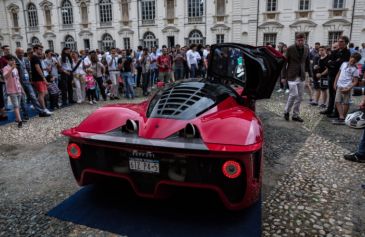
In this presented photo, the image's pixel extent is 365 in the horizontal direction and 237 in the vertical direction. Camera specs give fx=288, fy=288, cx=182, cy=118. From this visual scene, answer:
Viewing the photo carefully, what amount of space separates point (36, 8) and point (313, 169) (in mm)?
43084

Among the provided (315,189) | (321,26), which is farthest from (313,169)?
(321,26)

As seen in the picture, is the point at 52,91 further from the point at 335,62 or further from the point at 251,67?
the point at 335,62

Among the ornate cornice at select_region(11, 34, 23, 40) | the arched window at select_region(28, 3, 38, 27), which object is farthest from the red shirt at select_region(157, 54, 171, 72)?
the ornate cornice at select_region(11, 34, 23, 40)

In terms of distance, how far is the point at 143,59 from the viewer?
1110 cm

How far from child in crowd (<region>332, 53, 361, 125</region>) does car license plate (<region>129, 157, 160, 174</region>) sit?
5.45 meters

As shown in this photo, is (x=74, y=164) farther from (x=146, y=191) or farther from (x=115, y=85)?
(x=115, y=85)

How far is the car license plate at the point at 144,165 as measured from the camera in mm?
2643

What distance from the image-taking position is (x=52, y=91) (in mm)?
8664

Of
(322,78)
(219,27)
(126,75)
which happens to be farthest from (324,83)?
(219,27)

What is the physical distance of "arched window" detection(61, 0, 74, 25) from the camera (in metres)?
36.6

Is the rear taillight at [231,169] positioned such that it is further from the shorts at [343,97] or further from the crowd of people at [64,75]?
the crowd of people at [64,75]

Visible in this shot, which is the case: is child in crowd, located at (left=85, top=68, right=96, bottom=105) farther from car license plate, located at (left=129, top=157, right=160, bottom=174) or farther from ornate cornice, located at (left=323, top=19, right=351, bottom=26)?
ornate cornice, located at (left=323, top=19, right=351, bottom=26)

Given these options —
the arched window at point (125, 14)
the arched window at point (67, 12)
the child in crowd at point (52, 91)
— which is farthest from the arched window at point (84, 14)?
the child in crowd at point (52, 91)

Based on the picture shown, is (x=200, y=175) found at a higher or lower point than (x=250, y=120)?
lower
